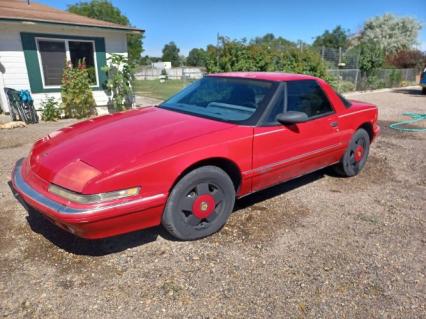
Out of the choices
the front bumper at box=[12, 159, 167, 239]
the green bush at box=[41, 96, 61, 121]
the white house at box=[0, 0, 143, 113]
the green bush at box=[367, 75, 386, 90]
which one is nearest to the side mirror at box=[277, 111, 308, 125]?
the front bumper at box=[12, 159, 167, 239]

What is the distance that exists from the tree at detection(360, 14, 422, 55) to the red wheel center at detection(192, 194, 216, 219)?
52522mm

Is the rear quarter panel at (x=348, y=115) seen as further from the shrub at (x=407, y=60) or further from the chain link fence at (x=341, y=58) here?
the shrub at (x=407, y=60)

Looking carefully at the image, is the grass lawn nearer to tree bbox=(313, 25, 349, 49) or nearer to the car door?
the car door

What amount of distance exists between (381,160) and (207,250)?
4078 mm

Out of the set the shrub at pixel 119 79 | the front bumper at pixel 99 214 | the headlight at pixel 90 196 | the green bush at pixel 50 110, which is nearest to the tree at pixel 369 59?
the shrub at pixel 119 79

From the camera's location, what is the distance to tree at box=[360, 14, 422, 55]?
48219mm

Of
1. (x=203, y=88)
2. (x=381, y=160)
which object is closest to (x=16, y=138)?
(x=203, y=88)

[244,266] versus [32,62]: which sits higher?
[32,62]

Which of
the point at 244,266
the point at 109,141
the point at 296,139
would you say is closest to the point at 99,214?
the point at 109,141

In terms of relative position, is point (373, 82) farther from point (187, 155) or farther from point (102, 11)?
point (102, 11)

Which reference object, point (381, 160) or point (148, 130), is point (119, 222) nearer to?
point (148, 130)

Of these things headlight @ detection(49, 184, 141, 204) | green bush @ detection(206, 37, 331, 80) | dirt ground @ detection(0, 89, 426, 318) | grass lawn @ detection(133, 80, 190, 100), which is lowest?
dirt ground @ detection(0, 89, 426, 318)

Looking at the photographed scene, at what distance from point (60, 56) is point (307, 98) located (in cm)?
804

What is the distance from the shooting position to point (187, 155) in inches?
111
